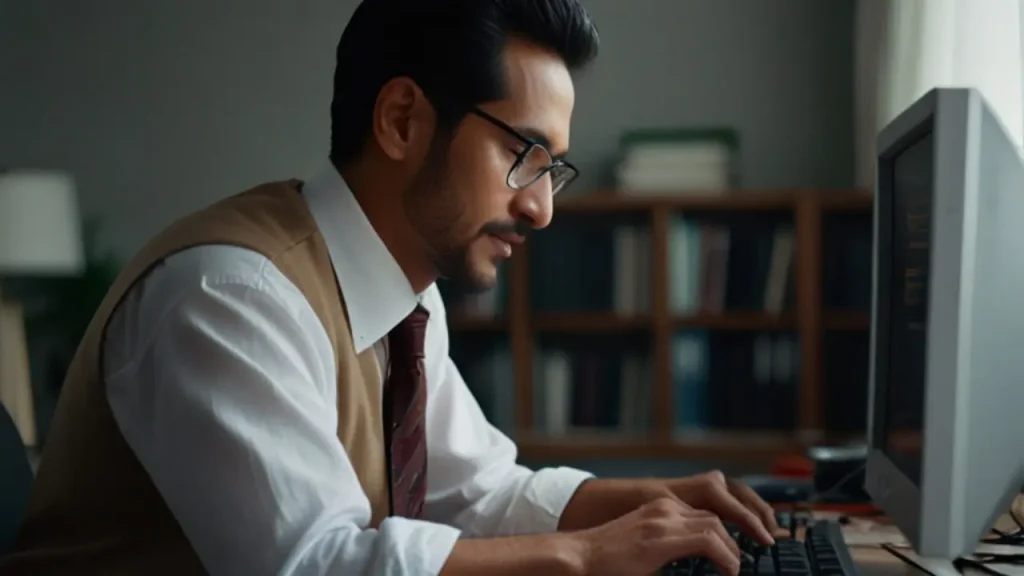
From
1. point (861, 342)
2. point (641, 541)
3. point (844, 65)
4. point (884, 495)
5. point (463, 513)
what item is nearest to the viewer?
point (641, 541)

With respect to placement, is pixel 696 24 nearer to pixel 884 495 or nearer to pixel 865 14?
pixel 865 14

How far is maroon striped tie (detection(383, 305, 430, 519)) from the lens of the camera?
3.99ft

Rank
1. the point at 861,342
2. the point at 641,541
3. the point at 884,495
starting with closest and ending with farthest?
1. the point at 641,541
2. the point at 884,495
3. the point at 861,342

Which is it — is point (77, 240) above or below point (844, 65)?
below

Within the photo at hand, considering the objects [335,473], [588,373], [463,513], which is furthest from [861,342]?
[335,473]

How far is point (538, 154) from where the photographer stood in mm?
1221

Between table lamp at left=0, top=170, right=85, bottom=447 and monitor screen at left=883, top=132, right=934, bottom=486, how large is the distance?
2.53 m

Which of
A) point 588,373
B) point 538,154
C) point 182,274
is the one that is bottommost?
point 588,373

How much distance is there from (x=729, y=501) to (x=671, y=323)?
191 cm

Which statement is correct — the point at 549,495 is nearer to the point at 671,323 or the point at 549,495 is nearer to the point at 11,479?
the point at 11,479

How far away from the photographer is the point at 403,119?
1.23m

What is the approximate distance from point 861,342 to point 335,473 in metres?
2.47

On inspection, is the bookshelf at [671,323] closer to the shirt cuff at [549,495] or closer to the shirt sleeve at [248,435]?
the shirt cuff at [549,495]

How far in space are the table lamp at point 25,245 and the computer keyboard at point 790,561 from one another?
2433mm
